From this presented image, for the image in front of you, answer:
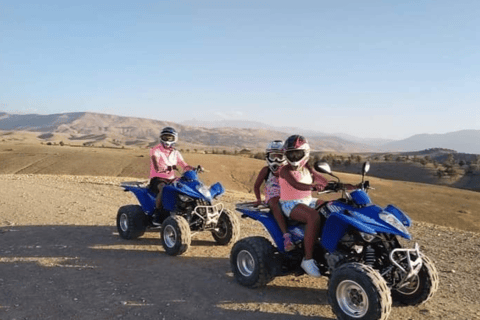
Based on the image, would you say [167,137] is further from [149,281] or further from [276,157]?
[149,281]

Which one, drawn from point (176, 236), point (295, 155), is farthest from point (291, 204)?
point (176, 236)

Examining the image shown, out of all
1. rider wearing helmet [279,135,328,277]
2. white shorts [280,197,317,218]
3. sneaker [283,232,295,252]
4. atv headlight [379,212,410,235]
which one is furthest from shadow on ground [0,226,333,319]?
atv headlight [379,212,410,235]

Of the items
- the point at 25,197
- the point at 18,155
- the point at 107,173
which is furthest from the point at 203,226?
Answer: the point at 18,155

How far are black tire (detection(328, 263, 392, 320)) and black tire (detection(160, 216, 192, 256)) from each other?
11.0ft

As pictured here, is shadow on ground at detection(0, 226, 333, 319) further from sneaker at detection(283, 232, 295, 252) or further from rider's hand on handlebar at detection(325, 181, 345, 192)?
rider's hand on handlebar at detection(325, 181, 345, 192)

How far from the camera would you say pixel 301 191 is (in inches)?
229

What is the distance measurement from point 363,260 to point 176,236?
3.65 meters

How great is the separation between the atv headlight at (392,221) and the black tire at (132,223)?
18.0ft

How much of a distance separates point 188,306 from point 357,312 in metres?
2.12

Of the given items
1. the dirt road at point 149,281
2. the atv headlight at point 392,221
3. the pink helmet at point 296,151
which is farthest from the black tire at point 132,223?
the atv headlight at point 392,221

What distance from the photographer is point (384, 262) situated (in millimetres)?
4852

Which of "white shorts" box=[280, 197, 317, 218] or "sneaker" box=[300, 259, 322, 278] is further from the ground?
"white shorts" box=[280, 197, 317, 218]

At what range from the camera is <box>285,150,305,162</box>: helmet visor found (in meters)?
5.68

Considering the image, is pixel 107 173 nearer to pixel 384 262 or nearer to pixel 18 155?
pixel 18 155
